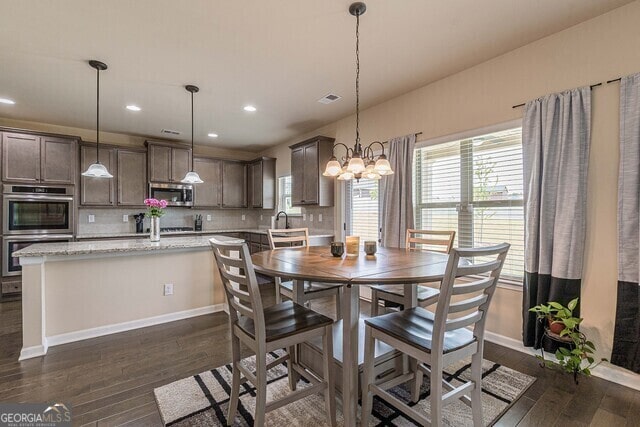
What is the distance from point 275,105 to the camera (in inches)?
155

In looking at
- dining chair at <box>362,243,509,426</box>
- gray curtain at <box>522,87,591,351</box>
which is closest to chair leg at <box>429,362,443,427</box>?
→ dining chair at <box>362,243,509,426</box>

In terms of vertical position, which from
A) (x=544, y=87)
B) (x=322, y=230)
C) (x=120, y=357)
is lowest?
(x=120, y=357)

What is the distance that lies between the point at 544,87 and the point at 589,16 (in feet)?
1.68

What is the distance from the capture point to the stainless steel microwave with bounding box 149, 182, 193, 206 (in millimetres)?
5188

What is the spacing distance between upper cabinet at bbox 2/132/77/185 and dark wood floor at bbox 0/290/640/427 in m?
2.24

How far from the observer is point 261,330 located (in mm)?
1430

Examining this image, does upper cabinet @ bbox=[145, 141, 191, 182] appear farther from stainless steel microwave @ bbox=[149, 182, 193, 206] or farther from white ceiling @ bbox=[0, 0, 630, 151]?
white ceiling @ bbox=[0, 0, 630, 151]

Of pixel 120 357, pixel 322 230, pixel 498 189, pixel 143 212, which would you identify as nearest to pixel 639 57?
pixel 498 189

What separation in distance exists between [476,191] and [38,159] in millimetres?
5826

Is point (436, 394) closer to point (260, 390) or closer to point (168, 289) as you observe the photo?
point (260, 390)

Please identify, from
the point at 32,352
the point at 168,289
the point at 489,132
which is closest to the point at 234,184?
the point at 168,289

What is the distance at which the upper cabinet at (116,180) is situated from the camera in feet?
15.4

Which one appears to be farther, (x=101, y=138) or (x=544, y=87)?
(x=101, y=138)

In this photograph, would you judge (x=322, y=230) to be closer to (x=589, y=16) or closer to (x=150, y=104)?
(x=150, y=104)
